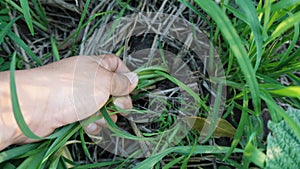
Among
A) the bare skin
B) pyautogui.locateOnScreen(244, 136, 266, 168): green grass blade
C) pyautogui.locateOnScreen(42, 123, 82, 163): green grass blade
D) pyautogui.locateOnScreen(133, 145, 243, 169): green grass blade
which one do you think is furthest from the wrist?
pyautogui.locateOnScreen(244, 136, 266, 168): green grass blade

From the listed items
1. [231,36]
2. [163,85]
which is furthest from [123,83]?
[231,36]

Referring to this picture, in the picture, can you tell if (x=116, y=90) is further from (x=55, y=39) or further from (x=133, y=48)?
(x=55, y=39)

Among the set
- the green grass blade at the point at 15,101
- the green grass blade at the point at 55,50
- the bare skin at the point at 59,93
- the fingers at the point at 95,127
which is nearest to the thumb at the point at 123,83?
the bare skin at the point at 59,93

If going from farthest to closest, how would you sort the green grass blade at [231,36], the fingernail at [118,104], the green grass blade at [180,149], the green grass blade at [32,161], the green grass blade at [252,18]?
the fingernail at [118,104] < the green grass blade at [32,161] < the green grass blade at [180,149] < the green grass blade at [252,18] < the green grass blade at [231,36]

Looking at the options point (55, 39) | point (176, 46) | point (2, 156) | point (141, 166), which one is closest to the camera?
point (141, 166)

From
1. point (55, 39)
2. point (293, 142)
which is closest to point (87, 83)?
point (55, 39)

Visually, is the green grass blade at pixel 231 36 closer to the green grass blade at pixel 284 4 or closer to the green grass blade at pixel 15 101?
the green grass blade at pixel 284 4
